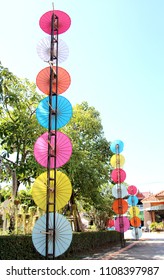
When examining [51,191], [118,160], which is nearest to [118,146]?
[118,160]

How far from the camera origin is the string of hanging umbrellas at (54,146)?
15.4ft

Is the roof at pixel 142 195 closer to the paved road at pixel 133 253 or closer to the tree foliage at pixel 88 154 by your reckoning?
the tree foliage at pixel 88 154

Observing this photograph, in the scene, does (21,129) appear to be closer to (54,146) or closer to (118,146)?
(54,146)

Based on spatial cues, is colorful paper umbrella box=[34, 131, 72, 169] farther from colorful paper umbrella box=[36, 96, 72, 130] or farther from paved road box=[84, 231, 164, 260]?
paved road box=[84, 231, 164, 260]

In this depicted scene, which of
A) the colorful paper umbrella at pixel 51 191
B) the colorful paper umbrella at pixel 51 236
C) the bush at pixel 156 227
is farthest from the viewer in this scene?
the bush at pixel 156 227

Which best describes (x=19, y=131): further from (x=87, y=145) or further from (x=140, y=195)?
(x=140, y=195)

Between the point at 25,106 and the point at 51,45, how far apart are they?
405cm

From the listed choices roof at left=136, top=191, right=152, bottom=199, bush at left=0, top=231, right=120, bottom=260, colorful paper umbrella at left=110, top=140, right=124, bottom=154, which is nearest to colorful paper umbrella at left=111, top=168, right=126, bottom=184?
colorful paper umbrella at left=110, top=140, right=124, bottom=154

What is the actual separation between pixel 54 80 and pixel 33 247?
391cm

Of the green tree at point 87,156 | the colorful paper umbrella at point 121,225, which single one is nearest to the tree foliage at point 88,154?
the green tree at point 87,156

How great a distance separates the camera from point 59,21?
5777 mm

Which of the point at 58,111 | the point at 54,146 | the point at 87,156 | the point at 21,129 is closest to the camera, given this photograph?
the point at 54,146

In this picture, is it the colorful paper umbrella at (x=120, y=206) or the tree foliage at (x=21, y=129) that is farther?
the colorful paper umbrella at (x=120, y=206)
